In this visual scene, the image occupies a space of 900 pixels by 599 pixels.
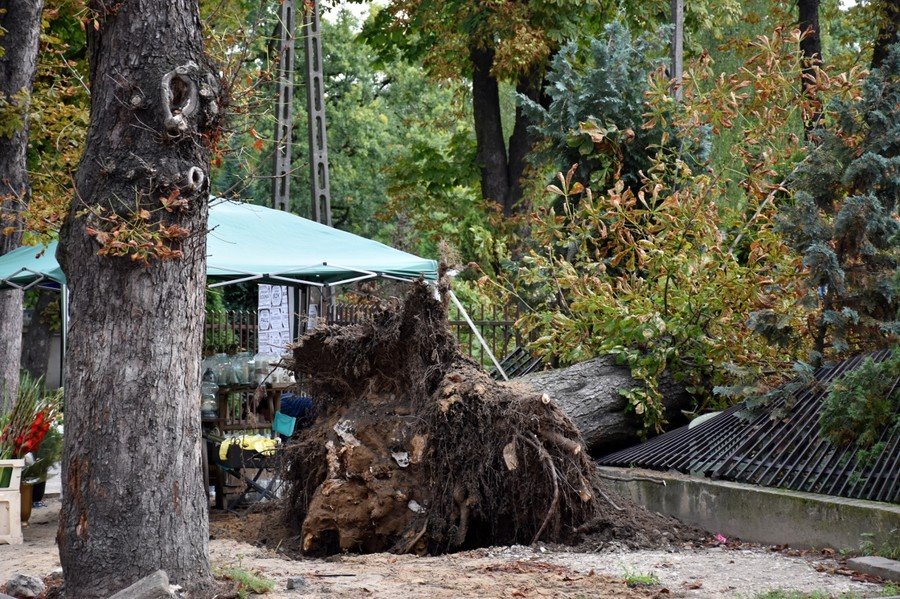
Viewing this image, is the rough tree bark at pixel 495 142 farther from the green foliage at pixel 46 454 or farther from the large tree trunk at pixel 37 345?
the green foliage at pixel 46 454

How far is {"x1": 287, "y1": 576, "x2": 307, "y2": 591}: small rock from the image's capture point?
5492mm

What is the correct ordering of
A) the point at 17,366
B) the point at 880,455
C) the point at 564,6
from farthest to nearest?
the point at 564,6, the point at 17,366, the point at 880,455

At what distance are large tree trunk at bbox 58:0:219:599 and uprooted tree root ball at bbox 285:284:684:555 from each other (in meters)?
2.04

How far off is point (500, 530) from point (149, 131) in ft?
12.0

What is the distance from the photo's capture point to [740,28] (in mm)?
21391

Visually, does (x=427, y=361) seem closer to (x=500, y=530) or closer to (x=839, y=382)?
(x=500, y=530)

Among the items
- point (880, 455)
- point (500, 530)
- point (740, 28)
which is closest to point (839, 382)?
point (880, 455)

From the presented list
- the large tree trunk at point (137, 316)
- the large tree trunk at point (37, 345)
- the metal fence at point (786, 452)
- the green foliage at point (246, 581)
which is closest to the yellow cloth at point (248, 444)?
the metal fence at point (786, 452)

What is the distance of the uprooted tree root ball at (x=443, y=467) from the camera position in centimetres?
711

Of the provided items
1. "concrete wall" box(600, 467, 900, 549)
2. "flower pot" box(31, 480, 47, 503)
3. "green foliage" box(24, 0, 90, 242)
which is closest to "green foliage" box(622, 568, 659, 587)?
"concrete wall" box(600, 467, 900, 549)

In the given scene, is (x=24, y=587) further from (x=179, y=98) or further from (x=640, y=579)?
(x=640, y=579)

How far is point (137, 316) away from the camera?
519cm

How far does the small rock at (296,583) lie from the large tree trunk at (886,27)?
1350cm

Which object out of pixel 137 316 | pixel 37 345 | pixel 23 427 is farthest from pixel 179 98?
pixel 37 345
